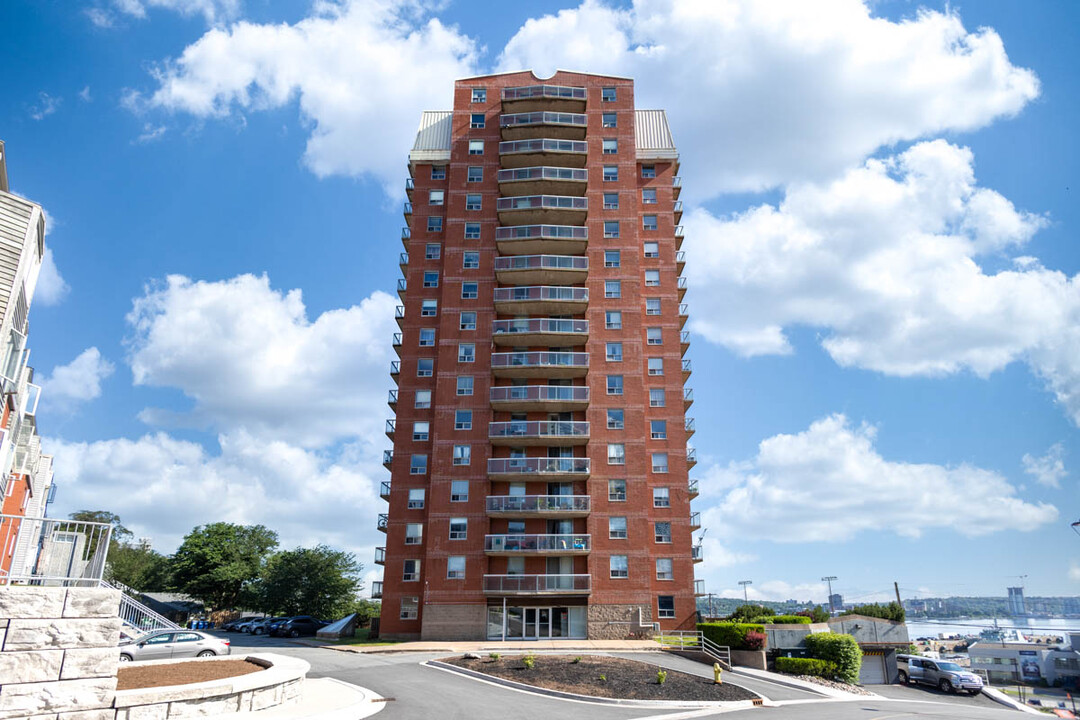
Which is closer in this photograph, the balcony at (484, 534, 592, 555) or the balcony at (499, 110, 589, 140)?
the balcony at (484, 534, 592, 555)

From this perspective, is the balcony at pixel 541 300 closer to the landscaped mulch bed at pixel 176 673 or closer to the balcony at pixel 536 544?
the balcony at pixel 536 544

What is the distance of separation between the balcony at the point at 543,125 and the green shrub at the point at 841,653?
39850 mm

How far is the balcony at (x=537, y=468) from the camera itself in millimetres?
43656

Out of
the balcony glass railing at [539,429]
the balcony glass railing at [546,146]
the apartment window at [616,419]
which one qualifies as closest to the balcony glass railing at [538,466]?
the balcony glass railing at [539,429]

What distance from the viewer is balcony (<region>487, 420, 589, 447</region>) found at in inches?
1757

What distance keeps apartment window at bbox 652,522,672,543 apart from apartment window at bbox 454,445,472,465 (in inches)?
539

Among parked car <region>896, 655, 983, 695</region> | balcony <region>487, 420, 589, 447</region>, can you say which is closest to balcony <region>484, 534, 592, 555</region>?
balcony <region>487, 420, 589, 447</region>

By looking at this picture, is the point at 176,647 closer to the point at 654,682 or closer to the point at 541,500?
the point at 654,682

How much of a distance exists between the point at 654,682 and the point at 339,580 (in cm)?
4094

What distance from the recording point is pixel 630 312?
1912 inches

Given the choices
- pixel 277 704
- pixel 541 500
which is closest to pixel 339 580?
pixel 541 500

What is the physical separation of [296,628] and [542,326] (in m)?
27.6

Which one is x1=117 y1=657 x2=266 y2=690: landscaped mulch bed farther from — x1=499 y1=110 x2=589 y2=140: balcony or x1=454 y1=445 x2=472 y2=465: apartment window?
x1=499 y1=110 x2=589 y2=140: balcony

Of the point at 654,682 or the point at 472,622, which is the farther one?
the point at 472,622
